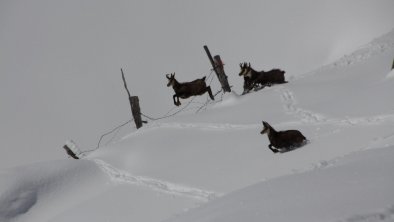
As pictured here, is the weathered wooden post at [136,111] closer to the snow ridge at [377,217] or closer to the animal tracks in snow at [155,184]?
the animal tracks in snow at [155,184]

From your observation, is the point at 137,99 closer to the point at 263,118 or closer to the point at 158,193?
the point at 263,118

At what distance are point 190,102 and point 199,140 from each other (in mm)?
4669

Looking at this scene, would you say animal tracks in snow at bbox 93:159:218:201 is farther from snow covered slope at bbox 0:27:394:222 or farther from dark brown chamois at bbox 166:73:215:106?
dark brown chamois at bbox 166:73:215:106

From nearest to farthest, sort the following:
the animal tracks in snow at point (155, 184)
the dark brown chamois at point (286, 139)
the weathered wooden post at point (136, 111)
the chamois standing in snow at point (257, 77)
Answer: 1. the animal tracks in snow at point (155, 184)
2. the dark brown chamois at point (286, 139)
3. the chamois standing in snow at point (257, 77)
4. the weathered wooden post at point (136, 111)

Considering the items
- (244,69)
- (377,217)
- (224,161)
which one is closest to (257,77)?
(244,69)

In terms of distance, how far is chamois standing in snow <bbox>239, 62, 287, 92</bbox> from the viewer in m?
16.3

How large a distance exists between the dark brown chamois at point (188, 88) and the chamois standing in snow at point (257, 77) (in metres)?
1.51

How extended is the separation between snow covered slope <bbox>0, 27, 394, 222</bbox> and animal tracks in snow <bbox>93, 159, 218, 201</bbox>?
0.03 metres

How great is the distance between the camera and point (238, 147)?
11.0 metres

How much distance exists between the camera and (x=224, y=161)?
10391 millimetres

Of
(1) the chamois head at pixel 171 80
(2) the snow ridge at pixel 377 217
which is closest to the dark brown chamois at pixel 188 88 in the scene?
(1) the chamois head at pixel 171 80

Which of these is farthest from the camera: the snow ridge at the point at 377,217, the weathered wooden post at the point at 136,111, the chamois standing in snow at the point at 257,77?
the weathered wooden post at the point at 136,111

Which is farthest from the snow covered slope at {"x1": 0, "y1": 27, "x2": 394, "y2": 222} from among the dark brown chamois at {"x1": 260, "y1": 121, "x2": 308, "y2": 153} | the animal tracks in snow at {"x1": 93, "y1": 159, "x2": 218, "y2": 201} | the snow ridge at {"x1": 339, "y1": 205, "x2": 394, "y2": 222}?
the snow ridge at {"x1": 339, "y1": 205, "x2": 394, "y2": 222}

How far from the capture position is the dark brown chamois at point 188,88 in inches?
661
